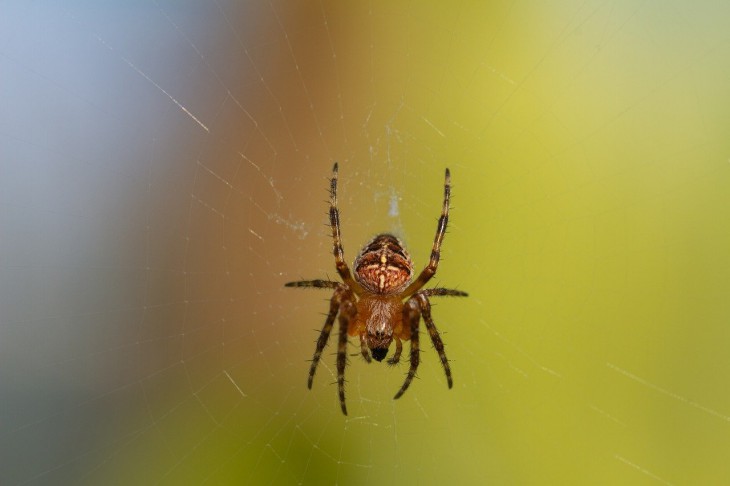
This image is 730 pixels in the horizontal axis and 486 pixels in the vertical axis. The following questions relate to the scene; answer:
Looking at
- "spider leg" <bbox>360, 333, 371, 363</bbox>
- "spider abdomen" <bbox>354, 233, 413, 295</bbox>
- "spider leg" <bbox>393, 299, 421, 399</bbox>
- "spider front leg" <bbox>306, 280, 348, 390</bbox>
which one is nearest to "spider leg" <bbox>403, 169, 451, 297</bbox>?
"spider abdomen" <bbox>354, 233, 413, 295</bbox>

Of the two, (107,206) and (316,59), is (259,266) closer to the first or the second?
(107,206)

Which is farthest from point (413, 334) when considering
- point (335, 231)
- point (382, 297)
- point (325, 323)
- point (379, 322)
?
point (335, 231)

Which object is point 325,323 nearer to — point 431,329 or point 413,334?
point 413,334

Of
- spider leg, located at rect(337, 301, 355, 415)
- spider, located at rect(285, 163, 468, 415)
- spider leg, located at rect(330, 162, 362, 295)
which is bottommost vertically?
spider leg, located at rect(337, 301, 355, 415)

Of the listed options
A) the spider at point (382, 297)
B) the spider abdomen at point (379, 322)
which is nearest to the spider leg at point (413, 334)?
the spider at point (382, 297)

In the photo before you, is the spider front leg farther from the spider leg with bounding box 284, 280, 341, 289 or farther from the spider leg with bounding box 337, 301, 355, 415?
the spider leg with bounding box 337, 301, 355, 415

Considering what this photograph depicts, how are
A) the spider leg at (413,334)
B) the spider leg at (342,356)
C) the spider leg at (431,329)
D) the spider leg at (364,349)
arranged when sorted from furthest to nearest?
the spider leg at (364,349) < the spider leg at (431,329) < the spider leg at (413,334) < the spider leg at (342,356)

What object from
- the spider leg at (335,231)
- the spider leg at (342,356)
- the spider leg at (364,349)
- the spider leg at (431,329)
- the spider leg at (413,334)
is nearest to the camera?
the spider leg at (342,356)

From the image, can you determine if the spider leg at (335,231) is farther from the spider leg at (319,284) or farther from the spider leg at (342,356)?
the spider leg at (342,356)
